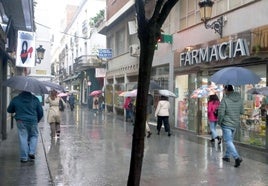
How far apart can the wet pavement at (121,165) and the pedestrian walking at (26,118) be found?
305 millimetres

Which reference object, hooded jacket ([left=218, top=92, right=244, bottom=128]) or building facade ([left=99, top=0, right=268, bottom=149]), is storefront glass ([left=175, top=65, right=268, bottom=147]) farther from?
hooded jacket ([left=218, top=92, right=244, bottom=128])

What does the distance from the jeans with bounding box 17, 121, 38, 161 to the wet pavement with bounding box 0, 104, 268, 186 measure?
0.88 ft

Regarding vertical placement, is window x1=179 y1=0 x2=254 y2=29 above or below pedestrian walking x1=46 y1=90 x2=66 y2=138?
above

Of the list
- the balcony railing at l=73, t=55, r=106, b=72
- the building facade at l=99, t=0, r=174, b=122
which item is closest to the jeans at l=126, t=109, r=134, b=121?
the building facade at l=99, t=0, r=174, b=122

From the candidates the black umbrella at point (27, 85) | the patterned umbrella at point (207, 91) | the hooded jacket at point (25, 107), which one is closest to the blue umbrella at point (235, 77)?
the patterned umbrella at point (207, 91)

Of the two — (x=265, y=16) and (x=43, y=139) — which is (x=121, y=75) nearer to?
(x=43, y=139)

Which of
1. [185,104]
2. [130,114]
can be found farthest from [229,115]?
[130,114]

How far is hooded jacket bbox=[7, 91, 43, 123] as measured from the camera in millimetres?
9055

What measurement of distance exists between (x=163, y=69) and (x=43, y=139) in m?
7.71

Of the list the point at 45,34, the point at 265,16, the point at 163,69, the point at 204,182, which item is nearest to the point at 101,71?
the point at 45,34

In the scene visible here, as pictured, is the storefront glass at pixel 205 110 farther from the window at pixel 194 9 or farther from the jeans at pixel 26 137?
the jeans at pixel 26 137

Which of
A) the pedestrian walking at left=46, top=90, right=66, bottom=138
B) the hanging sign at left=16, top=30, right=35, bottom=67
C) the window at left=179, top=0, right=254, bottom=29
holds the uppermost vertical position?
the window at left=179, top=0, right=254, bottom=29

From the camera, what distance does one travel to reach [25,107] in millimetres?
9117

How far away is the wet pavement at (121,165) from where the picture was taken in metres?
7.52
